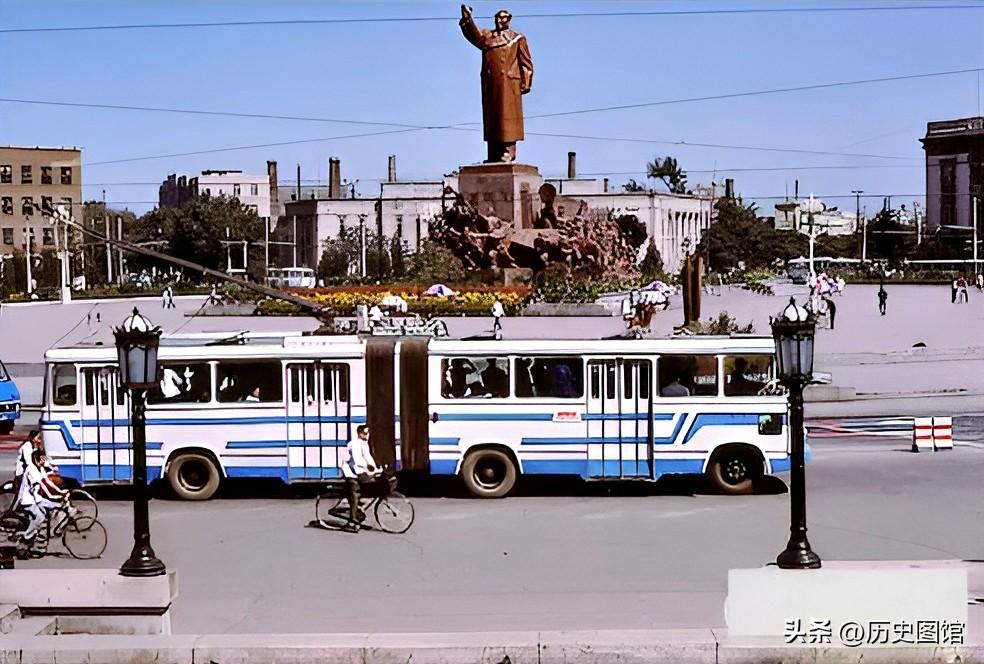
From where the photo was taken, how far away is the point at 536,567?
16.7m

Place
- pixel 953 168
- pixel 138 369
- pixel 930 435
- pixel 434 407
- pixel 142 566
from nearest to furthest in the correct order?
pixel 142 566 < pixel 138 369 < pixel 434 407 < pixel 930 435 < pixel 953 168

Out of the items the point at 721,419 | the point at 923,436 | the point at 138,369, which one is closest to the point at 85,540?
the point at 138,369

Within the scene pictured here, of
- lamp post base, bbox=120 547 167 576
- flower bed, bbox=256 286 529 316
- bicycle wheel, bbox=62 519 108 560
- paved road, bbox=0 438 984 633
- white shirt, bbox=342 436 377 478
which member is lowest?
paved road, bbox=0 438 984 633

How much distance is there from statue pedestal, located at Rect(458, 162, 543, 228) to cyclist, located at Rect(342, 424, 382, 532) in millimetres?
37148

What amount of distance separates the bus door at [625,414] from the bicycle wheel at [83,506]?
7.06 meters

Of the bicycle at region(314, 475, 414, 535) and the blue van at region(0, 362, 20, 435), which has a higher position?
the blue van at region(0, 362, 20, 435)

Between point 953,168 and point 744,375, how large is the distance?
406 ft

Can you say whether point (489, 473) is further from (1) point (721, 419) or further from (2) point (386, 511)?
(1) point (721, 419)

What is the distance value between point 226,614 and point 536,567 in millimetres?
3818

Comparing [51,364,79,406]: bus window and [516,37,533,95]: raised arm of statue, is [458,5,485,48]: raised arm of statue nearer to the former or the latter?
[516,37,533,95]: raised arm of statue

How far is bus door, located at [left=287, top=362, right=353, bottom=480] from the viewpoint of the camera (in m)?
21.2

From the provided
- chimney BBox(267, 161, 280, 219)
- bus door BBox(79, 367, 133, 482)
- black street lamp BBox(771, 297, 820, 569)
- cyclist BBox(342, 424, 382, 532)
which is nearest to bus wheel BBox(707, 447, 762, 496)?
cyclist BBox(342, 424, 382, 532)

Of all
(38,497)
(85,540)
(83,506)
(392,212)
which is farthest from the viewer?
(392,212)

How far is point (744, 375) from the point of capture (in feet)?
69.5
